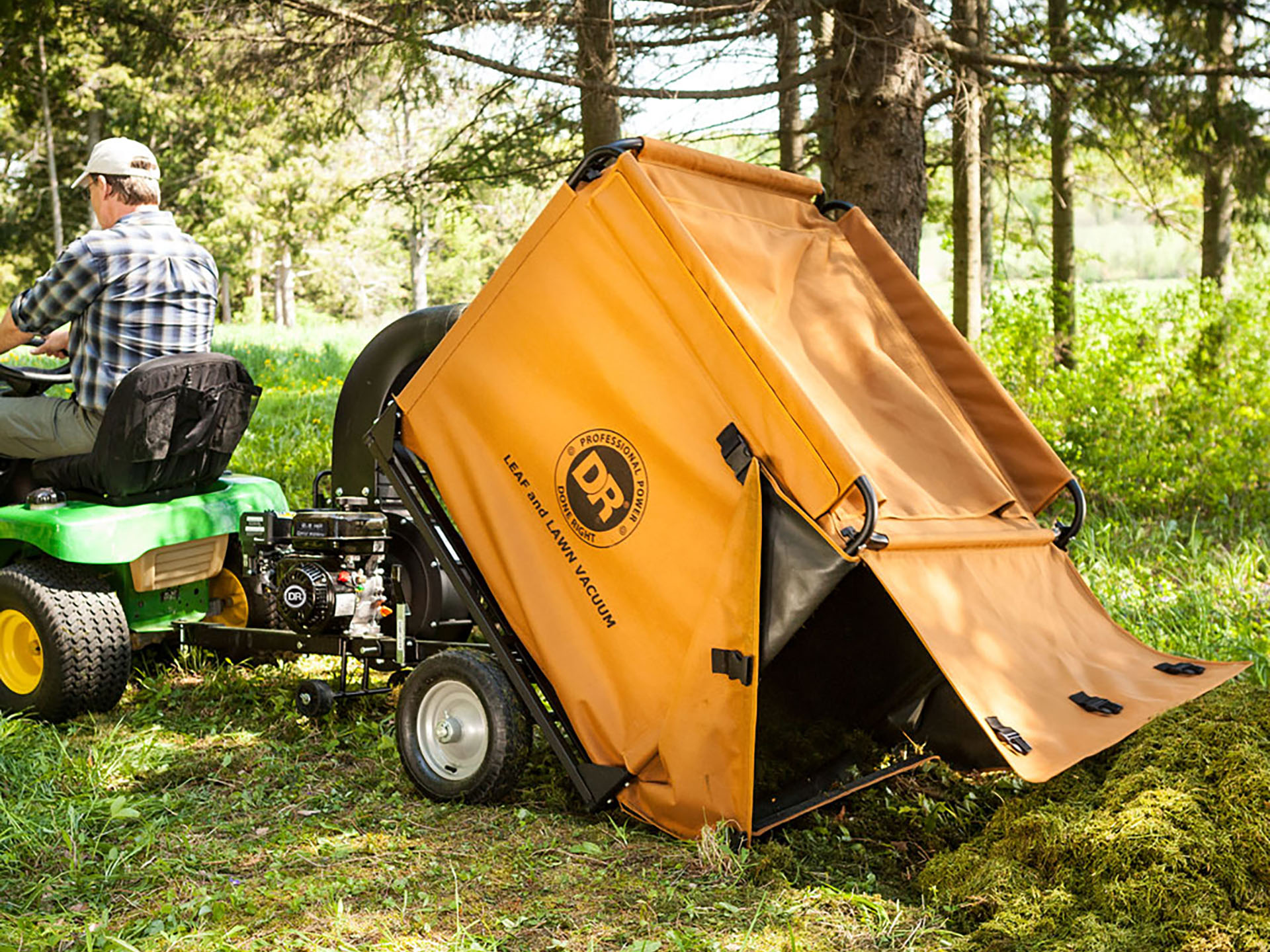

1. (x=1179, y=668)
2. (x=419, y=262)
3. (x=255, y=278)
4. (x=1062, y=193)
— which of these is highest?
(x=419, y=262)

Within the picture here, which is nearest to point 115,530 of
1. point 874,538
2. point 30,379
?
point 30,379

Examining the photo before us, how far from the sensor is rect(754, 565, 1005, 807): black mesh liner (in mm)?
3492

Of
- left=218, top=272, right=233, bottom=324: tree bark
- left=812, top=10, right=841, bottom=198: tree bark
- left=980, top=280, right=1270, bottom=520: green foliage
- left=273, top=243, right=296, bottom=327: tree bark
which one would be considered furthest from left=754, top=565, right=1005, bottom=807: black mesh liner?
left=273, top=243, right=296, bottom=327: tree bark

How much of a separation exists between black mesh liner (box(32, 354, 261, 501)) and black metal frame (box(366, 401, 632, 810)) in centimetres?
108

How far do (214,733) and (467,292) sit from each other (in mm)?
48653

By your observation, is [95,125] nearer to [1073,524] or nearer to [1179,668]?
[1073,524]

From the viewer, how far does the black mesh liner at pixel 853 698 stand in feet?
11.5

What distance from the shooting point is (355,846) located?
3355 mm

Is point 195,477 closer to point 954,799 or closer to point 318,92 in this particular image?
point 954,799

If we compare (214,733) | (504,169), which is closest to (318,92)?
(504,169)

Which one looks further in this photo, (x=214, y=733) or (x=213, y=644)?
(x=213, y=644)

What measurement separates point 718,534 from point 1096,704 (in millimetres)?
1082

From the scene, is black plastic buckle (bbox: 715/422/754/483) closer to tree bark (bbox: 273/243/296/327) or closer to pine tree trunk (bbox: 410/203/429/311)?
pine tree trunk (bbox: 410/203/429/311)

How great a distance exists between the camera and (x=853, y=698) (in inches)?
147
